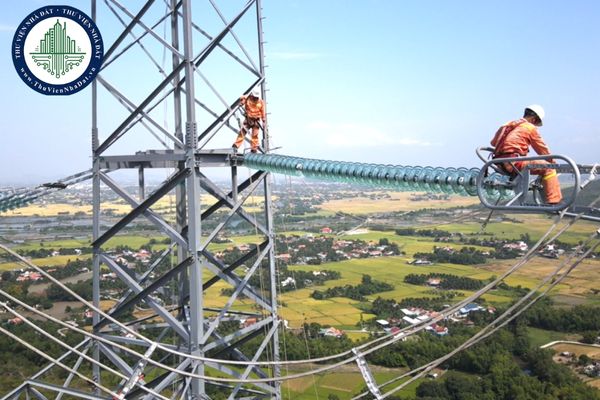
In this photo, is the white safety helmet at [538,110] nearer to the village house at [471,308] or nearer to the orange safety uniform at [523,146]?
the orange safety uniform at [523,146]

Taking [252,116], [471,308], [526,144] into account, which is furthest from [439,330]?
[526,144]

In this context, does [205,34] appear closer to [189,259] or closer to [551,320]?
[189,259]

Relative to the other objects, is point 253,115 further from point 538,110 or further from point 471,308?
point 471,308

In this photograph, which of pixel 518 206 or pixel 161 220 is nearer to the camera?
pixel 518 206

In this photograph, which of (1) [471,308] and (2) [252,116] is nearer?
(2) [252,116]

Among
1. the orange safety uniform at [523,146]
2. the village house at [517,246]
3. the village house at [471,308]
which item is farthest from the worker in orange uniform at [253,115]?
the village house at [517,246]

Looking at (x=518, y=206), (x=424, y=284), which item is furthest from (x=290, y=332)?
(x=518, y=206)

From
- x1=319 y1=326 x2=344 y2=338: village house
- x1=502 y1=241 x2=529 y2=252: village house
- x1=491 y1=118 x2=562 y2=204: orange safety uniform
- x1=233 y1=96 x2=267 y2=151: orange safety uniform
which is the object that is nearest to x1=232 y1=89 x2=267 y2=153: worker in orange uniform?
x1=233 y1=96 x2=267 y2=151: orange safety uniform
